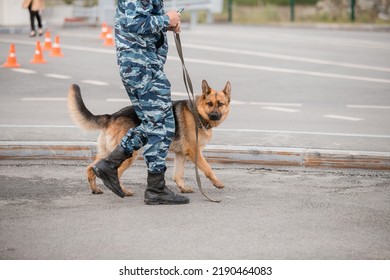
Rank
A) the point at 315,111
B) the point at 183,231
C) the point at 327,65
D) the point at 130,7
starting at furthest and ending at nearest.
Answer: the point at 327,65
the point at 315,111
the point at 130,7
the point at 183,231

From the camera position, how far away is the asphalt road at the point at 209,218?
5895 millimetres

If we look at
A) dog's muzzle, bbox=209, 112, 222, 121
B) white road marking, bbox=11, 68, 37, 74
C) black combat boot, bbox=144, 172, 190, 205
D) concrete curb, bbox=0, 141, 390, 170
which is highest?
dog's muzzle, bbox=209, 112, 222, 121

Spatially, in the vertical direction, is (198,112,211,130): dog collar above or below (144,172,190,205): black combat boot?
above

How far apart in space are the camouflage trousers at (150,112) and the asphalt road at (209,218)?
47 cm

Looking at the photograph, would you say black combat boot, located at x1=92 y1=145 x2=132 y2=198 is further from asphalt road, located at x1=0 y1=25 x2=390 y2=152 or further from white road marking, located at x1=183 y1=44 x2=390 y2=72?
white road marking, located at x1=183 y1=44 x2=390 y2=72

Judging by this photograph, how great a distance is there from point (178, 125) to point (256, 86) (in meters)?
7.58

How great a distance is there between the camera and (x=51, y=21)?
31531 millimetres

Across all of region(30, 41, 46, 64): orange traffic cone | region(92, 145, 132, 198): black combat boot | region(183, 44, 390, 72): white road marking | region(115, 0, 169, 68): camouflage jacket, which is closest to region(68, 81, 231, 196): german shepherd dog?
region(92, 145, 132, 198): black combat boot

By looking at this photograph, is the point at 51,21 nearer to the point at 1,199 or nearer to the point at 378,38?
the point at 378,38

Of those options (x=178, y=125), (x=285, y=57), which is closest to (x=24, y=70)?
(x=285, y=57)

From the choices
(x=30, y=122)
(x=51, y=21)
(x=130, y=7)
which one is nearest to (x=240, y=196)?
(x=130, y=7)

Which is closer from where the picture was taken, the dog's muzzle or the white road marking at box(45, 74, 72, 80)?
the dog's muzzle

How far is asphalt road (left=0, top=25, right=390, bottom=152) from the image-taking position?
10539mm

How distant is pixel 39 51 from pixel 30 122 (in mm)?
7465
